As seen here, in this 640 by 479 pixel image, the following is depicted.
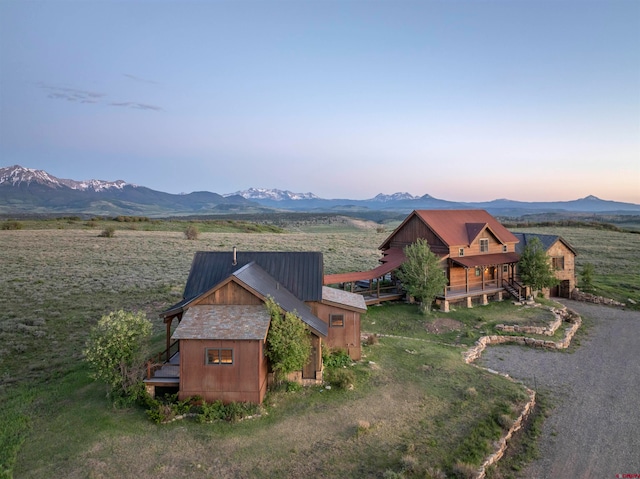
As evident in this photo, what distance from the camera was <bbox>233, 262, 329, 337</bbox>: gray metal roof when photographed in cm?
1579

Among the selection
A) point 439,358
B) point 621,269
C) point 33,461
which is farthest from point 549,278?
point 33,461

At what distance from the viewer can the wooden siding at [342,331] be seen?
18547 mm

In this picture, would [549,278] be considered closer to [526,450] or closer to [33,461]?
[526,450]

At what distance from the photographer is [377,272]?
28703 mm

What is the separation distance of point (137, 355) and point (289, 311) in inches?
223

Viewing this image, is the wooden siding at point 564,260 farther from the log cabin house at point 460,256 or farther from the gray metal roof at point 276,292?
the gray metal roof at point 276,292

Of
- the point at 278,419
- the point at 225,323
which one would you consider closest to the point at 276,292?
the point at 225,323

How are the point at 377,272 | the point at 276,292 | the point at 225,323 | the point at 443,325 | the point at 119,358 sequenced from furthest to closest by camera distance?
the point at 377,272
the point at 443,325
the point at 276,292
the point at 225,323
the point at 119,358

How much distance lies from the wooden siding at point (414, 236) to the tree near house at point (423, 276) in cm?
285

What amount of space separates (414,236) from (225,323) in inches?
847

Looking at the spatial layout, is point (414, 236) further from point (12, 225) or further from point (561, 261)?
point (12, 225)

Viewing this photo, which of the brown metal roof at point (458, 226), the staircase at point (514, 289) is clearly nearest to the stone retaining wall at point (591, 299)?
the staircase at point (514, 289)

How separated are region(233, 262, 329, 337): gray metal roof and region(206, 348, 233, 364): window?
2683 millimetres

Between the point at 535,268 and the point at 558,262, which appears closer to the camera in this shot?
the point at 535,268
